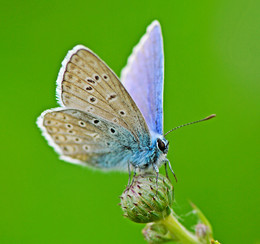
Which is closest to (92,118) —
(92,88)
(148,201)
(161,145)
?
(92,88)

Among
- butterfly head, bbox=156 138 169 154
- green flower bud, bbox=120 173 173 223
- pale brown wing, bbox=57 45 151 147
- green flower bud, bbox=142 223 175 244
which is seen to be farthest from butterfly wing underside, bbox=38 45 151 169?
green flower bud, bbox=142 223 175 244

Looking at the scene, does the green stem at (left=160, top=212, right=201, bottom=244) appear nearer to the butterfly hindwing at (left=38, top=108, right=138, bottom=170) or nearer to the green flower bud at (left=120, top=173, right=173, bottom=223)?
the green flower bud at (left=120, top=173, right=173, bottom=223)

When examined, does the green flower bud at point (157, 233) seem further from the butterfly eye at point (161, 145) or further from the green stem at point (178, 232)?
the butterfly eye at point (161, 145)

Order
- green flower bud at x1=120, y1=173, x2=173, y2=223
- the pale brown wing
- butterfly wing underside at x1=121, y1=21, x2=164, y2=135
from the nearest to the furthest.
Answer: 1. green flower bud at x1=120, y1=173, x2=173, y2=223
2. the pale brown wing
3. butterfly wing underside at x1=121, y1=21, x2=164, y2=135

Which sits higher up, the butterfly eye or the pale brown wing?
the pale brown wing

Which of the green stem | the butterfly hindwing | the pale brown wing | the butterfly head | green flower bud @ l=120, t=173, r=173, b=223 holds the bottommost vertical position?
the green stem

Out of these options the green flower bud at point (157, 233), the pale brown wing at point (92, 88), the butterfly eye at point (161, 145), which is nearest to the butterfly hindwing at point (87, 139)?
the pale brown wing at point (92, 88)

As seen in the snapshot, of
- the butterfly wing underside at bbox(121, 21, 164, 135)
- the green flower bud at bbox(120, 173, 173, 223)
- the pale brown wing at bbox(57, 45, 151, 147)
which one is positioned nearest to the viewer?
the green flower bud at bbox(120, 173, 173, 223)
